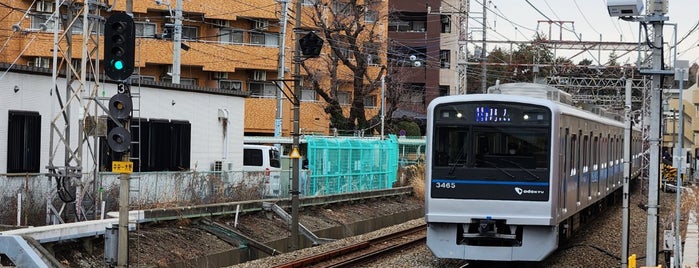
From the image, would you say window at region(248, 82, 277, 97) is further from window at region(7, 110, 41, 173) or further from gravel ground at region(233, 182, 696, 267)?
window at region(7, 110, 41, 173)

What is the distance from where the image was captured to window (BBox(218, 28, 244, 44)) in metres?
39.3

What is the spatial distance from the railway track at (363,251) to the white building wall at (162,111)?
16.1ft

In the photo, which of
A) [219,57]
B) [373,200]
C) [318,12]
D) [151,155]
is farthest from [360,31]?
[151,155]

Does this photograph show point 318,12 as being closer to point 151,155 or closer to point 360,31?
point 360,31

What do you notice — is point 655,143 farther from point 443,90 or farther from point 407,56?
point 443,90

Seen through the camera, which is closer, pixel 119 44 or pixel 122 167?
pixel 119 44

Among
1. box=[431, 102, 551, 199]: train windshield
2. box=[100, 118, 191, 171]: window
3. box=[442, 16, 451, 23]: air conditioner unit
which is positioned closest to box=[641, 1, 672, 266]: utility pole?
box=[431, 102, 551, 199]: train windshield

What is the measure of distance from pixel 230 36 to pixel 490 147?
27.5m

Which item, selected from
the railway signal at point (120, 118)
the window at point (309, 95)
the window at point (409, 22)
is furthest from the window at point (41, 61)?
the railway signal at point (120, 118)

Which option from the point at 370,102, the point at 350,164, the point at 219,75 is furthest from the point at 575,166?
the point at 370,102

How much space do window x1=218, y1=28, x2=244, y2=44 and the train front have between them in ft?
86.2

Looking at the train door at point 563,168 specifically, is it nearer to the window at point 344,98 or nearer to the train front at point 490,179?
the train front at point 490,179

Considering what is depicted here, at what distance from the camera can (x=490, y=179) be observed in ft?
43.9

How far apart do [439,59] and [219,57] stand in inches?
660
